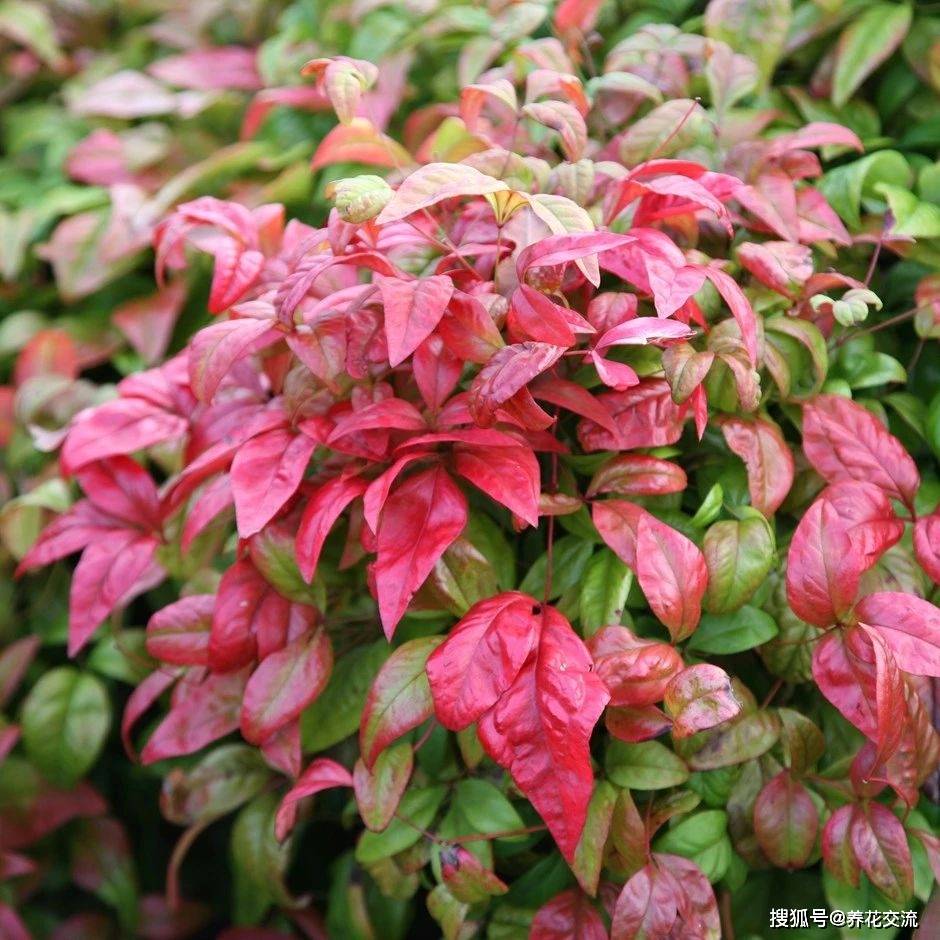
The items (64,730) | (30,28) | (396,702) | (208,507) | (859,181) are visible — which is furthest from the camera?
(30,28)

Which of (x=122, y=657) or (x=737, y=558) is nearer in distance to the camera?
(x=737, y=558)

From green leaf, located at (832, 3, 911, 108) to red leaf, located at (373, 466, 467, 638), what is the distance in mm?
733

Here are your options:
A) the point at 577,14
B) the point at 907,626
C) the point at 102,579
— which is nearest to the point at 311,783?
the point at 102,579

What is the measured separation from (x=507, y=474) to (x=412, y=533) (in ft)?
0.29

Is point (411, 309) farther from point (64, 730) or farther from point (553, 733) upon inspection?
point (64, 730)

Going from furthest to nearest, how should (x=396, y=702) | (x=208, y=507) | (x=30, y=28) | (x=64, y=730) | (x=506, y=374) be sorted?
(x=30, y=28), (x=64, y=730), (x=208, y=507), (x=396, y=702), (x=506, y=374)

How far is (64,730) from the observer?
1233 mm

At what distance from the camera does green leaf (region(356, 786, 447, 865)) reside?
967 millimetres

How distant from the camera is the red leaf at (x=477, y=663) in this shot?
2.61 feet

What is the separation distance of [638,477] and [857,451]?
8.0 inches

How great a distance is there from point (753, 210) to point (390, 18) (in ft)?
2.24

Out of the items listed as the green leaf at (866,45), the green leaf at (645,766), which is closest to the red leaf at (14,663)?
the green leaf at (645,766)

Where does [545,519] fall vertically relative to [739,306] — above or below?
below

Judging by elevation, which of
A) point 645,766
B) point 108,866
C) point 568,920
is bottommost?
point 108,866
